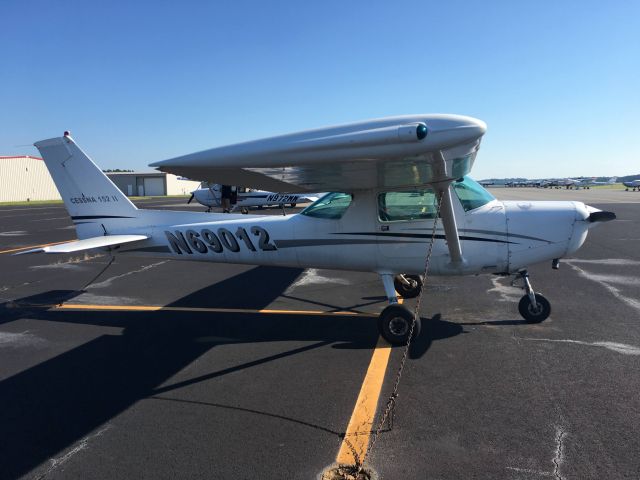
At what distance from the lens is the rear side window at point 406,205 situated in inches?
214

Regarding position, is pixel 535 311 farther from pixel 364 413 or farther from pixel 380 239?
pixel 364 413

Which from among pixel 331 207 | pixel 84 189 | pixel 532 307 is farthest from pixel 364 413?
pixel 84 189

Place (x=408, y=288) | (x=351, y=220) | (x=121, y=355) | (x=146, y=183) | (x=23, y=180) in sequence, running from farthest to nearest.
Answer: (x=146, y=183) → (x=23, y=180) → (x=408, y=288) → (x=351, y=220) → (x=121, y=355)

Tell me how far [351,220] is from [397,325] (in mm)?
1512

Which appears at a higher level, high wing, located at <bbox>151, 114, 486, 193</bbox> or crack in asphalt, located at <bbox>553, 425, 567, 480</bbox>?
high wing, located at <bbox>151, 114, 486, 193</bbox>

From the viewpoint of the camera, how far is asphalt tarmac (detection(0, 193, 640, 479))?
2.84m

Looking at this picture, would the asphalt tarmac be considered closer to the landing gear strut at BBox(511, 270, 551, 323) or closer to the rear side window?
the landing gear strut at BBox(511, 270, 551, 323)

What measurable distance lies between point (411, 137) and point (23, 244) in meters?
15.4

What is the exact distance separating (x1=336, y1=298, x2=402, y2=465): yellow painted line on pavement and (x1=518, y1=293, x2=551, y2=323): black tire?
80.7 inches

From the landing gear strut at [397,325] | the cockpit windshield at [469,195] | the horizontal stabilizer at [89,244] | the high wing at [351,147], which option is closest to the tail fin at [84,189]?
the horizontal stabilizer at [89,244]

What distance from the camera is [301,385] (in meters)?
3.91

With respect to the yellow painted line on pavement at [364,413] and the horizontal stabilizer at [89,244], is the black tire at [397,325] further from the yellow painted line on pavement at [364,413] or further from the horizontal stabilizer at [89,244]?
the horizontal stabilizer at [89,244]

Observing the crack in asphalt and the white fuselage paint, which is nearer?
the crack in asphalt

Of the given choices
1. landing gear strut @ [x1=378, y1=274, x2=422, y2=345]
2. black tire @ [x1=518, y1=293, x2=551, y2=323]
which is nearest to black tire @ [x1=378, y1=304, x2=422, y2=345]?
landing gear strut @ [x1=378, y1=274, x2=422, y2=345]
